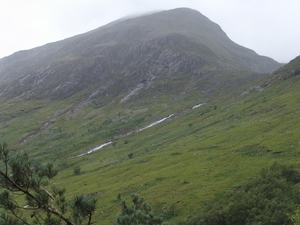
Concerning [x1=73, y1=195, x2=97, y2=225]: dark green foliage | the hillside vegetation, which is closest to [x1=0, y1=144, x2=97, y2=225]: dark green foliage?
[x1=73, y1=195, x2=97, y2=225]: dark green foliage

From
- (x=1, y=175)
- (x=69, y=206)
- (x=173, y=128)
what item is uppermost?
(x=1, y=175)

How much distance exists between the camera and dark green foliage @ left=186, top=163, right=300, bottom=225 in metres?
26.0

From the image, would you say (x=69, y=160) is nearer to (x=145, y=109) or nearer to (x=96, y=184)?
(x=96, y=184)

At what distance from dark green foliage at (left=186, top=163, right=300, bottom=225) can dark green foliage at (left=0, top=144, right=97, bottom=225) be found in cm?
1846

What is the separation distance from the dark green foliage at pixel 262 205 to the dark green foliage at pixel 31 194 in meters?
18.5

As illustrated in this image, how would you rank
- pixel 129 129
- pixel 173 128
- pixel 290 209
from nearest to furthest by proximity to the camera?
pixel 290 209 → pixel 173 128 → pixel 129 129

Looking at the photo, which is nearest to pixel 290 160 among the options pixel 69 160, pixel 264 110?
pixel 264 110

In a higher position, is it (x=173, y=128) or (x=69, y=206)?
(x=69, y=206)

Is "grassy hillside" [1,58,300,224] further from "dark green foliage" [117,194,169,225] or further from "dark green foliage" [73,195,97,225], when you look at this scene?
"dark green foliage" [73,195,97,225]

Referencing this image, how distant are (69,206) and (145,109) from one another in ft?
553

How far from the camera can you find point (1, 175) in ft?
42.3

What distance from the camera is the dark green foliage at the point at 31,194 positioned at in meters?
13.0

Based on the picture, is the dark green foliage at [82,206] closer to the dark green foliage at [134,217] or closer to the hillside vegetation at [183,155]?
the dark green foliage at [134,217]

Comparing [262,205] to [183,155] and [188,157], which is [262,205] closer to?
[188,157]
